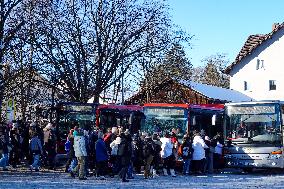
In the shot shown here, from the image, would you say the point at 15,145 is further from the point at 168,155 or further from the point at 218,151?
the point at 218,151

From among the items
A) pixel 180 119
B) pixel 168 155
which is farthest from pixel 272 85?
pixel 168 155

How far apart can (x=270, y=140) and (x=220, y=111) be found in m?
3.90

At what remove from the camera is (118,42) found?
127ft

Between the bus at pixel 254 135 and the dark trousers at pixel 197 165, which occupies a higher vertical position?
the bus at pixel 254 135

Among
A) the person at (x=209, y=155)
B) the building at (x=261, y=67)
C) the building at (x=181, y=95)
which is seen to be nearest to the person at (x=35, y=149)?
the person at (x=209, y=155)

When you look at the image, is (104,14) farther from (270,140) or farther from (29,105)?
(270,140)

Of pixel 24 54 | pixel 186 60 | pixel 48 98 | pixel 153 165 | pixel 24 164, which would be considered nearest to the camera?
pixel 153 165

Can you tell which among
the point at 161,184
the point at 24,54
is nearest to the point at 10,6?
the point at 24,54

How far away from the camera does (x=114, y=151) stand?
19.5 meters

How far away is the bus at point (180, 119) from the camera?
2338 cm

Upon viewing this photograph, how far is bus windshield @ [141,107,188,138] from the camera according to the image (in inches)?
922

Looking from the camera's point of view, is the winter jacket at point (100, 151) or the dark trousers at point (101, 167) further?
the dark trousers at point (101, 167)

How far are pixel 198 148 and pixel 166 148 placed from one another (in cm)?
167

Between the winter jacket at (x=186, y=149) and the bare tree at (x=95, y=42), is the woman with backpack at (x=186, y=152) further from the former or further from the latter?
the bare tree at (x=95, y=42)
